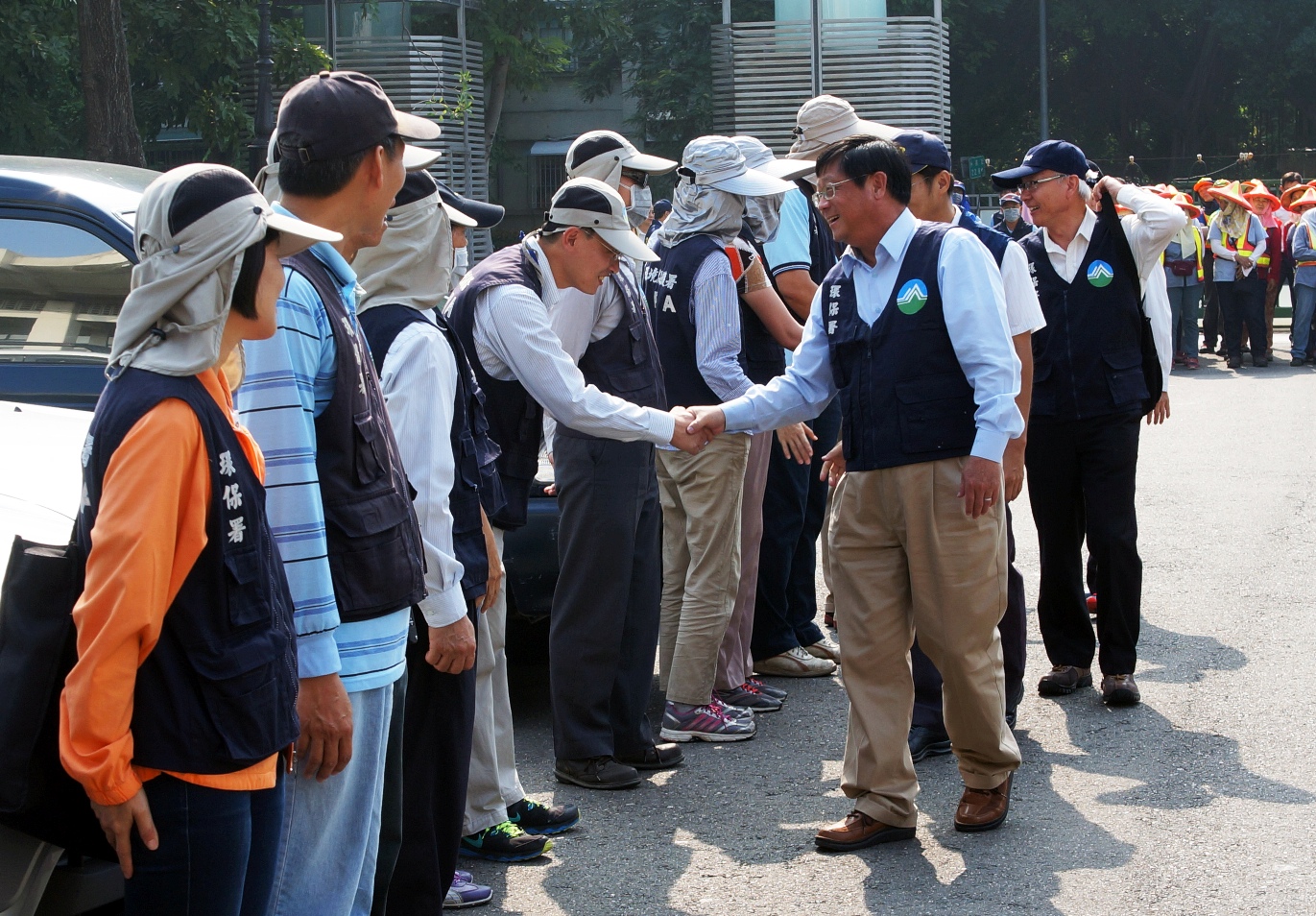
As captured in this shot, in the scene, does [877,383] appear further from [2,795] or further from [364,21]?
[364,21]

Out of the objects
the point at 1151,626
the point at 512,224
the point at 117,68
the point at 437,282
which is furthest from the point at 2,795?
the point at 512,224

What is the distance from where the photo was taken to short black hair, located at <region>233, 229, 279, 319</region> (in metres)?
2.35

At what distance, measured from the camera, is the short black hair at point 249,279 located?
2.35m

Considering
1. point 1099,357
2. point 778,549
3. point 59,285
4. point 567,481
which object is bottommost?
point 778,549

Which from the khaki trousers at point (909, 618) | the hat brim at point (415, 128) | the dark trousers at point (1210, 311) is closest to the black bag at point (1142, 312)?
the khaki trousers at point (909, 618)

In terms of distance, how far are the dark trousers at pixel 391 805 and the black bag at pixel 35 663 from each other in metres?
A: 0.77

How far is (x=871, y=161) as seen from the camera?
445 cm

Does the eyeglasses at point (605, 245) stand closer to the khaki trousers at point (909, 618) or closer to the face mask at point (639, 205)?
the khaki trousers at point (909, 618)

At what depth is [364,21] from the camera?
26344mm

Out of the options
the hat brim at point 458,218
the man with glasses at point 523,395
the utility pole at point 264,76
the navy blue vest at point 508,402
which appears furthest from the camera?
the utility pole at point 264,76

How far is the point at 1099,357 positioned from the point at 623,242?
2.20 meters

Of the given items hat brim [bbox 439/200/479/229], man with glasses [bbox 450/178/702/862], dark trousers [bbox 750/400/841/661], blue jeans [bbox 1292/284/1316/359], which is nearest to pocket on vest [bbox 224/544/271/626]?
hat brim [bbox 439/200/479/229]

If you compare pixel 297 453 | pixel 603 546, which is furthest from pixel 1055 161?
pixel 297 453

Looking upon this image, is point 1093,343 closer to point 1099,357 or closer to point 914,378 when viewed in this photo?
point 1099,357
